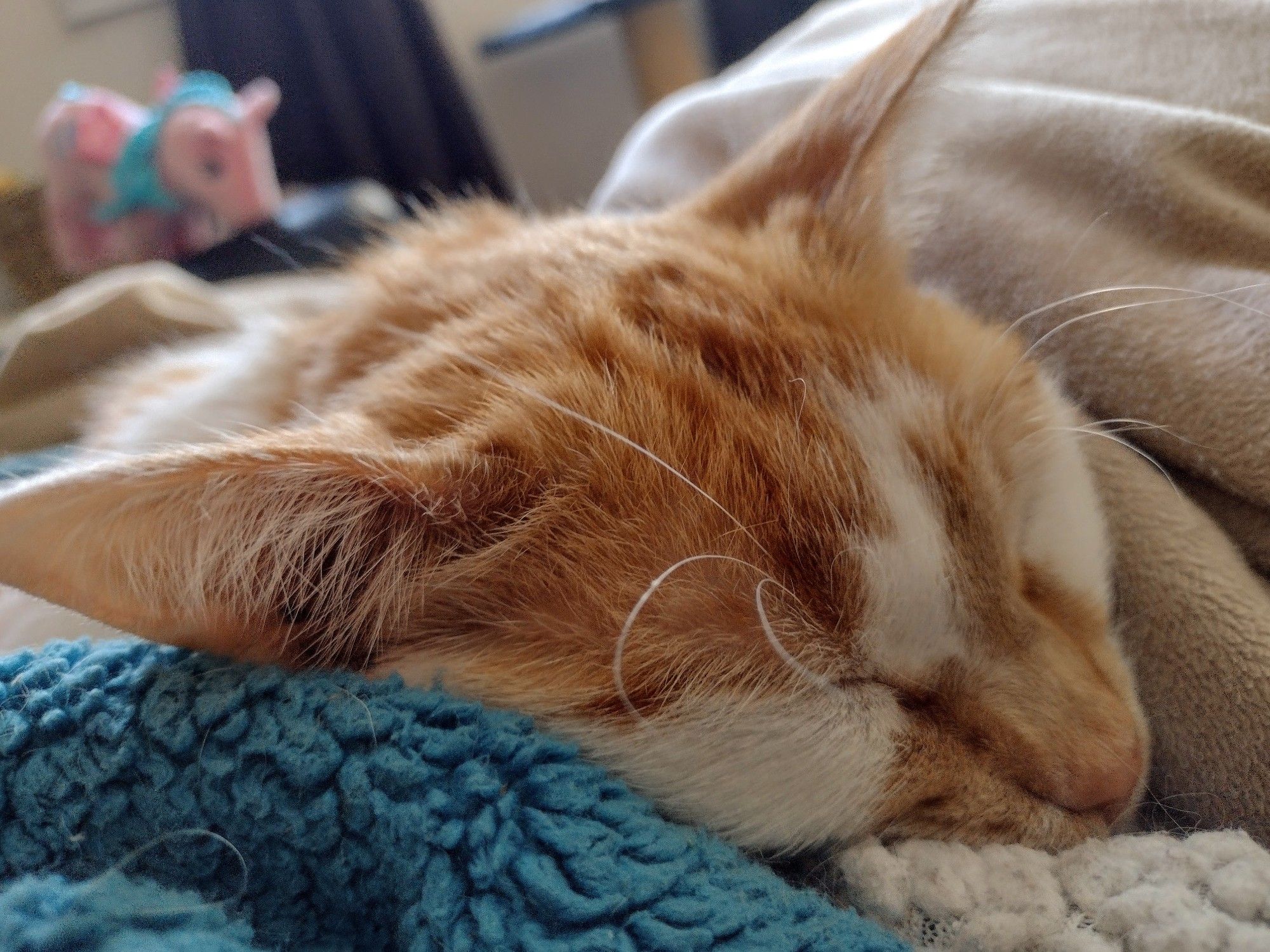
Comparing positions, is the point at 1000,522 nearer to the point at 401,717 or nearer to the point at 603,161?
the point at 401,717

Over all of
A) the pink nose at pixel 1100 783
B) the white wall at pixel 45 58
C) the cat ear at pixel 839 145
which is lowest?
the pink nose at pixel 1100 783

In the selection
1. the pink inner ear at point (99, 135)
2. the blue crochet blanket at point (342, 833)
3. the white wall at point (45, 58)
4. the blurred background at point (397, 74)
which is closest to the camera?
the blue crochet blanket at point (342, 833)

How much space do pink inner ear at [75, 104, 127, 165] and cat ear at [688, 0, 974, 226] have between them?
2.66 meters

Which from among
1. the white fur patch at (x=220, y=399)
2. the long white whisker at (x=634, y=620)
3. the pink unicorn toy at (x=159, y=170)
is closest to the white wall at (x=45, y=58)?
the pink unicorn toy at (x=159, y=170)

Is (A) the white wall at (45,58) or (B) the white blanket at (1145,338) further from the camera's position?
(A) the white wall at (45,58)

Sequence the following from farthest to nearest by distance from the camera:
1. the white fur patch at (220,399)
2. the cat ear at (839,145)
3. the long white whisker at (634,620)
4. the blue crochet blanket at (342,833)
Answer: the white fur patch at (220,399), the cat ear at (839,145), the long white whisker at (634,620), the blue crochet blanket at (342,833)

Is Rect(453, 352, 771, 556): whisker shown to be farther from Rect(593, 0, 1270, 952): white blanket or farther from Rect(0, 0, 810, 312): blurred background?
Rect(0, 0, 810, 312): blurred background

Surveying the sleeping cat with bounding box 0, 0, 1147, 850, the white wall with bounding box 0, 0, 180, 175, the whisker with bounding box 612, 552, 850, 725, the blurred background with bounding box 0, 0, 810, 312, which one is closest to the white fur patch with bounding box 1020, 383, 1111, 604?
the sleeping cat with bounding box 0, 0, 1147, 850

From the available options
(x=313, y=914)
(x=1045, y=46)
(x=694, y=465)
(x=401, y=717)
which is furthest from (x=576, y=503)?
(x=1045, y=46)

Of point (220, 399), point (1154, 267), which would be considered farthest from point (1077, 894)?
point (220, 399)

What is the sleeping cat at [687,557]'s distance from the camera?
2.04 ft

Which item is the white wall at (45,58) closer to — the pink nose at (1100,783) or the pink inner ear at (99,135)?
the pink inner ear at (99,135)

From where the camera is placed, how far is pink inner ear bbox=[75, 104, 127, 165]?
2871mm

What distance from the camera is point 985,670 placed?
0.72m
